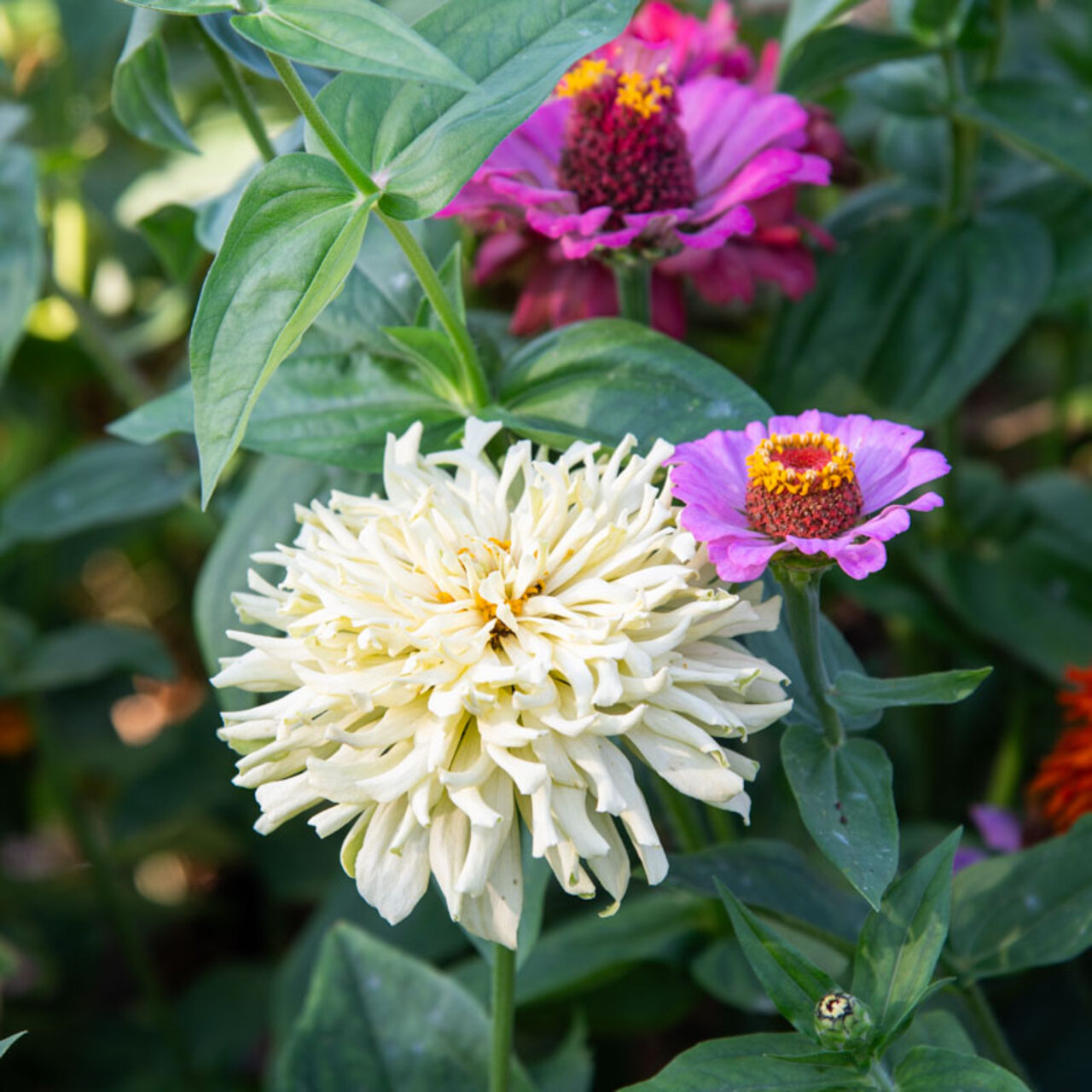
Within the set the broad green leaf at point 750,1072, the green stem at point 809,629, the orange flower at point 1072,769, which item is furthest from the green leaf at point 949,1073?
the orange flower at point 1072,769

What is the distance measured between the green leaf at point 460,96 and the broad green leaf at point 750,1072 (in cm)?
33

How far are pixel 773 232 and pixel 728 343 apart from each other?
1.56 feet

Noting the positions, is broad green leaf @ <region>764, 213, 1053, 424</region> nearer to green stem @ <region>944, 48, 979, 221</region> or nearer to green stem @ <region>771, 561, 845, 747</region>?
green stem @ <region>944, 48, 979, 221</region>

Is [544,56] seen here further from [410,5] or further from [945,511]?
[945,511]

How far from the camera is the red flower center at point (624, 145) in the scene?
2.04ft

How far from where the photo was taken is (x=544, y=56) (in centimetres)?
50

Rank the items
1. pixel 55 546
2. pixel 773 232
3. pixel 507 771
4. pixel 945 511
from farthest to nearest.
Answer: pixel 55 546 → pixel 945 511 → pixel 773 232 → pixel 507 771

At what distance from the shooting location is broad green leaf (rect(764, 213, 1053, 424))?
77cm

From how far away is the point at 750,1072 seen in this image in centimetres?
46

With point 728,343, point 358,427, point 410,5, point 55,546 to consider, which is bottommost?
point 55,546

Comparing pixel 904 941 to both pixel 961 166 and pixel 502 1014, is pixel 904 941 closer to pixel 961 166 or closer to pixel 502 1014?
pixel 502 1014

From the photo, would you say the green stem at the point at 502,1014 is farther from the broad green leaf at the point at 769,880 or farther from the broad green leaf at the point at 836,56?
the broad green leaf at the point at 836,56

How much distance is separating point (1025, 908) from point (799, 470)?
0.25 metres

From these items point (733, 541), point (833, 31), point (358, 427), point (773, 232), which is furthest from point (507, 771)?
point (833, 31)
